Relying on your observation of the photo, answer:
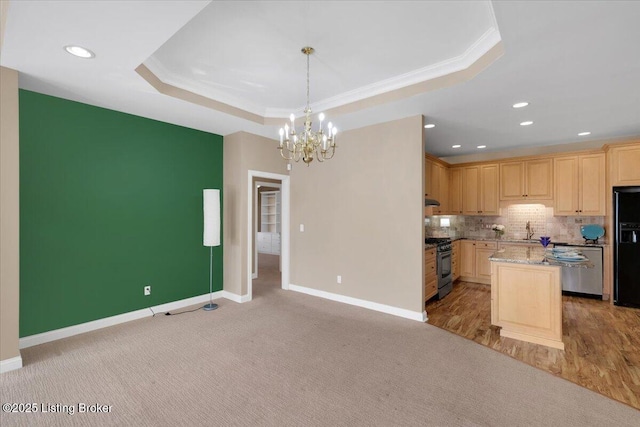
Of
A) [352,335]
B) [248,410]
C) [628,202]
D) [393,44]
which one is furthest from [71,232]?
[628,202]

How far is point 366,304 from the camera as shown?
4387mm

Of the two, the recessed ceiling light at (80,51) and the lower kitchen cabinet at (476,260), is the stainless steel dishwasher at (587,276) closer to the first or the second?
the lower kitchen cabinet at (476,260)

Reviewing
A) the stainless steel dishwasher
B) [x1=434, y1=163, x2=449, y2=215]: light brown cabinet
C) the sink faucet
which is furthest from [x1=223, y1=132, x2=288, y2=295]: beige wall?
the stainless steel dishwasher

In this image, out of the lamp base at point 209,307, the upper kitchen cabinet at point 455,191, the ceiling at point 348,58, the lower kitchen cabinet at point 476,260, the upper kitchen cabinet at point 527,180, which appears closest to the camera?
the ceiling at point 348,58

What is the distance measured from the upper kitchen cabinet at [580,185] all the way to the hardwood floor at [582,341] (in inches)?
62.0

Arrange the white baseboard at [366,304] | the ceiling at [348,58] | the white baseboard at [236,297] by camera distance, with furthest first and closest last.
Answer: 1. the white baseboard at [236,297]
2. the white baseboard at [366,304]
3. the ceiling at [348,58]

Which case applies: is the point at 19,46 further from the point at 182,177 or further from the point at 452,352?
the point at 452,352

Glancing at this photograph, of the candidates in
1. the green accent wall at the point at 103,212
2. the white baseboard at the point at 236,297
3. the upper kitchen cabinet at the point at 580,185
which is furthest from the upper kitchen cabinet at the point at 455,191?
the green accent wall at the point at 103,212

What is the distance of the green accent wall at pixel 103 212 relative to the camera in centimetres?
312

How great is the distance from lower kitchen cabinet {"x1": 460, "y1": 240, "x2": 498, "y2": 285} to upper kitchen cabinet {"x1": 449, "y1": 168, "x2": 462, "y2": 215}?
75 centimetres

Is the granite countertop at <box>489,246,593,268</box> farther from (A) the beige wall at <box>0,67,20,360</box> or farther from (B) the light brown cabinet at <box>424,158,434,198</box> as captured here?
(A) the beige wall at <box>0,67,20,360</box>

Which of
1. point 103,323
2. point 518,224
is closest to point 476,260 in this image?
point 518,224

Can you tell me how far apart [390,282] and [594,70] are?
3.10 metres

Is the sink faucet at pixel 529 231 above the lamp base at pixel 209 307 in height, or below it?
above
